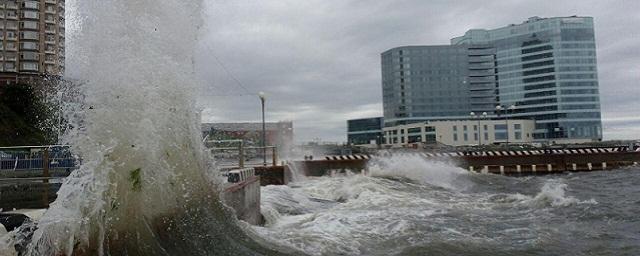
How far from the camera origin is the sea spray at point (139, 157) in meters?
4.11

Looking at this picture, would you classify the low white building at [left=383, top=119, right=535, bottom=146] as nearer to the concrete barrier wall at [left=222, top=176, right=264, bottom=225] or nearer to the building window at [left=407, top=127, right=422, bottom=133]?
the building window at [left=407, top=127, right=422, bottom=133]

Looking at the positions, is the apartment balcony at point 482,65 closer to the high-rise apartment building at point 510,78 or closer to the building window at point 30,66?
the high-rise apartment building at point 510,78

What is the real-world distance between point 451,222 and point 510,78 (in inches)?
4618

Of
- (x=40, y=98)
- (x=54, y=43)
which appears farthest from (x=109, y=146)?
(x=54, y=43)

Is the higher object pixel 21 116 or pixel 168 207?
pixel 21 116

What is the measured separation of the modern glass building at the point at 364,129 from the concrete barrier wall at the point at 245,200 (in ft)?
389

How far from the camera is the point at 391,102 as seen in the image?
435ft

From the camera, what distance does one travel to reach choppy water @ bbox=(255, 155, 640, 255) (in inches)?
276

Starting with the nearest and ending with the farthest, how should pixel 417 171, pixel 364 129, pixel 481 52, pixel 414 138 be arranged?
pixel 417 171 < pixel 414 138 < pixel 481 52 < pixel 364 129

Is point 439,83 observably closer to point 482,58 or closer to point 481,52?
point 482,58

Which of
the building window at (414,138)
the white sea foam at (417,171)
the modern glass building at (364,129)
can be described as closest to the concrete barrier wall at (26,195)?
the white sea foam at (417,171)

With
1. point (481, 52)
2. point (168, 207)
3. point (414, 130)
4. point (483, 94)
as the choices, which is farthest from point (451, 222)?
point (481, 52)

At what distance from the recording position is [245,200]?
905cm

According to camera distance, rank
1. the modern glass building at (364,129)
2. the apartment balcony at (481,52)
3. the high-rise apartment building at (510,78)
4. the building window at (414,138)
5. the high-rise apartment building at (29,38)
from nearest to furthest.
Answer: the high-rise apartment building at (29,38)
the building window at (414,138)
the high-rise apartment building at (510,78)
the apartment balcony at (481,52)
the modern glass building at (364,129)
